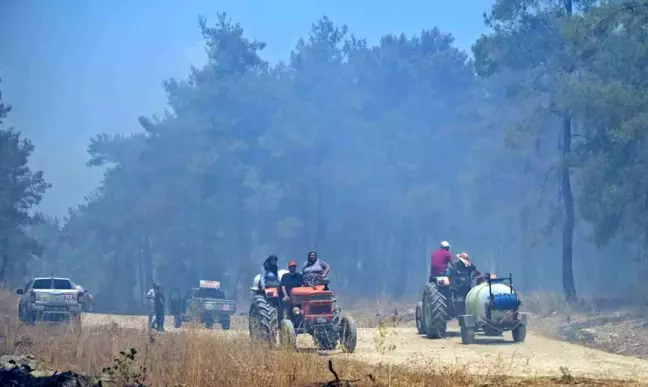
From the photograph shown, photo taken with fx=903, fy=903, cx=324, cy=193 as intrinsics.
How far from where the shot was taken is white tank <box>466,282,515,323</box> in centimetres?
2342

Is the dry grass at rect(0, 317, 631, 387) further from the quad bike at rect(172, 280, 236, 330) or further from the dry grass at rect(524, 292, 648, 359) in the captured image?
the quad bike at rect(172, 280, 236, 330)

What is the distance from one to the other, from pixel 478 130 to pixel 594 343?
139 ft

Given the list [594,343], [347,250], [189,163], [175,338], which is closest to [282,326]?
[175,338]

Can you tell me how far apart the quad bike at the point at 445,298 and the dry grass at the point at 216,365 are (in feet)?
25.5

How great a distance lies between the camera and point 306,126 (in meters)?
69.8

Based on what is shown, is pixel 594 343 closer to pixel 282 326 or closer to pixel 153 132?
pixel 282 326

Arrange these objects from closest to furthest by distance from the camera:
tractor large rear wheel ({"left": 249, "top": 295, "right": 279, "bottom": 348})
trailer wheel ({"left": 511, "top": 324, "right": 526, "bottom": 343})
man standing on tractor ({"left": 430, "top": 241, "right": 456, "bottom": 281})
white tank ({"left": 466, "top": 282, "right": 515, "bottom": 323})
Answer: tractor large rear wheel ({"left": 249, "top": 295, "right": 279, "bottom": 348}) → white tank ({"left": 466, "top": 282, "right": 515, "bottom": 323}) → trailer wheel ({"left": 511, "top": 324, "right": 526, "bottom": 343}) → man standing on tractor ({"left": 430, "top": 241, "right": 456, "bottom": 281})

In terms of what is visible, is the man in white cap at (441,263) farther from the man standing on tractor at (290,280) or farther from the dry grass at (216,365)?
the dry grass at (216,365)

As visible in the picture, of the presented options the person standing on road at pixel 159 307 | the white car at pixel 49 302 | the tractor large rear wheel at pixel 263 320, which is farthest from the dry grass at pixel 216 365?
the person standing on road at pixel 159 307

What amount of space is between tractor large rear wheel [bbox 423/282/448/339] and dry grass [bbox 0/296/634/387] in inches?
304

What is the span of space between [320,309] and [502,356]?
4332mm

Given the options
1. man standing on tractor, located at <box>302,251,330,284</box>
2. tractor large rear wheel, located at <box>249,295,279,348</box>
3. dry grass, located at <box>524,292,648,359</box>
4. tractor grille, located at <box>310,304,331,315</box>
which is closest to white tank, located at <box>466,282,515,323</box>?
dry grass, located at <box>524,292,648,359</box>

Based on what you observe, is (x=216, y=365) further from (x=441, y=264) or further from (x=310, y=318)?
(x=441, y=264)

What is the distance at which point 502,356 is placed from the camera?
19859 millimetres
